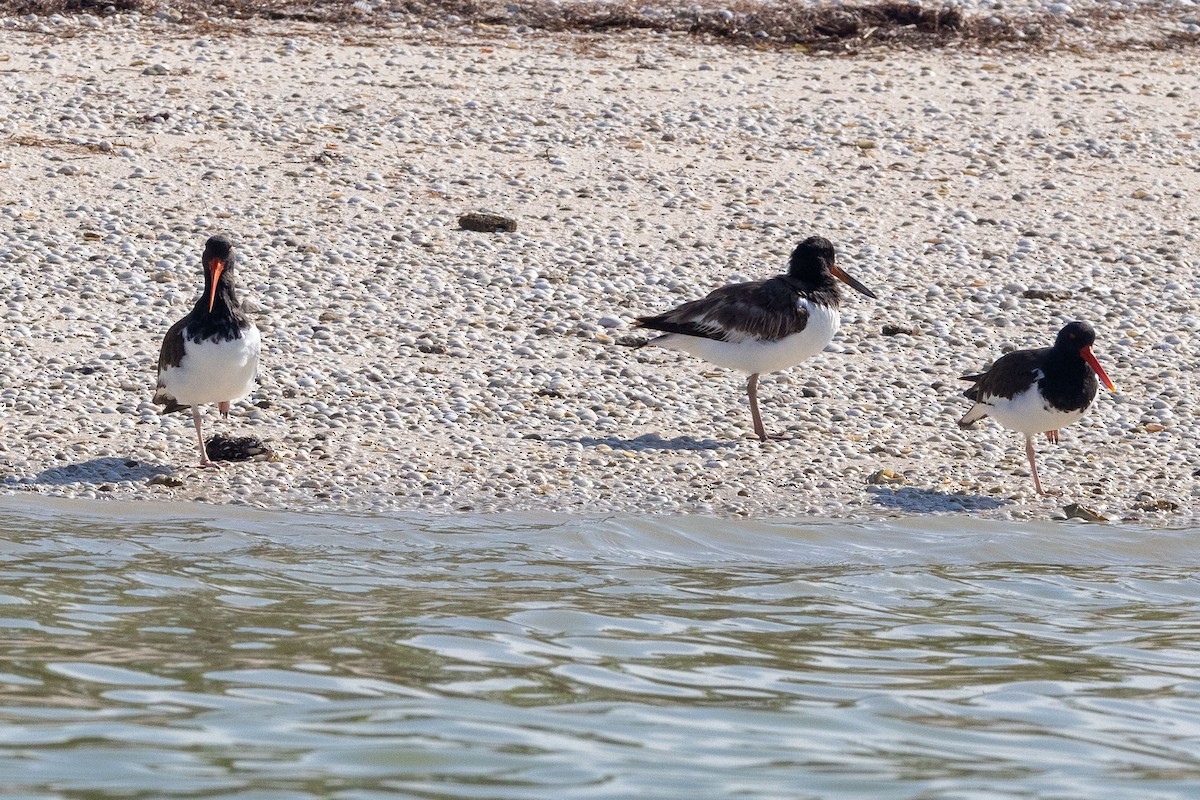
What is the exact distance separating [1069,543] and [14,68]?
11.8 meters

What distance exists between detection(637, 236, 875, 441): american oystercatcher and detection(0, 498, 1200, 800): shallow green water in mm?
1765

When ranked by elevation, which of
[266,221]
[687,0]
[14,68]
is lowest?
[266,221]

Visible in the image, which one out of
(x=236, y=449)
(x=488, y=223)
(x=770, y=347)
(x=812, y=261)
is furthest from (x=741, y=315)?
(x=488, y=223)

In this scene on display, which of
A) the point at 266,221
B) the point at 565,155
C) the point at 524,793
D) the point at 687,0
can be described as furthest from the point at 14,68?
the point at 524,793

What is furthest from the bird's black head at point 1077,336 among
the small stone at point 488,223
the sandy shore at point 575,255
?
the small stone at point 488,223

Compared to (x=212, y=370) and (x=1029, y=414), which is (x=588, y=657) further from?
(x=1029, y=414)

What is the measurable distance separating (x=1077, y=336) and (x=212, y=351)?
511 cm

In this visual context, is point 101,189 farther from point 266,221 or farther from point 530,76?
point 530,76

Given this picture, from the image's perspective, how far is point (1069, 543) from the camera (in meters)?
9.24

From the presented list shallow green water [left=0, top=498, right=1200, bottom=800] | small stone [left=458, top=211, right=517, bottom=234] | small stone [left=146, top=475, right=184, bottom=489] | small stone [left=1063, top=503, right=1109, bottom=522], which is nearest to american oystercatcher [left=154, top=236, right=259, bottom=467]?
small stone [left=146, top=475, right=184, bottom=489]

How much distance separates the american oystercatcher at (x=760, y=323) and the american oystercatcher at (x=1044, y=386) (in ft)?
4.00

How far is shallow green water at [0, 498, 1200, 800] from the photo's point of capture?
575 cm

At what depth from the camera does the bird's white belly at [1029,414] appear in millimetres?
10000

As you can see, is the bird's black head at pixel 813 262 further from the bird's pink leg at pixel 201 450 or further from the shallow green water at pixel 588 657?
the bird's pink leg at pixel 201 450
